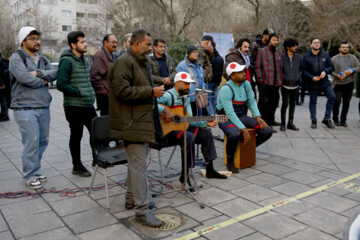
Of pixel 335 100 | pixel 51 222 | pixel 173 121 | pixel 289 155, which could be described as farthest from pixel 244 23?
pixel 51 222

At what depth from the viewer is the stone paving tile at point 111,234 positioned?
133 inches

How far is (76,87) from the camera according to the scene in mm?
5027

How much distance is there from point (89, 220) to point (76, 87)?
2.05m

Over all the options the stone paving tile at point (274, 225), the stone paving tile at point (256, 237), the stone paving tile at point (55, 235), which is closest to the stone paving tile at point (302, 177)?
the stone paving tile at point (274, 225)

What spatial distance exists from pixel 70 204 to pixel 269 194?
2461 mm

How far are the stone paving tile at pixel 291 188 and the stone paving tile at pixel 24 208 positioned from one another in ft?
9.53

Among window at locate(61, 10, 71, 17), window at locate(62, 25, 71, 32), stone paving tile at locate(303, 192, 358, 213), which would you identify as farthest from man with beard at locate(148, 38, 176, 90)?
window at locate(61, 10, 71, 17)

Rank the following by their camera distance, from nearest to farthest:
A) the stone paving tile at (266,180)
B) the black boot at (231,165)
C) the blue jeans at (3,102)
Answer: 1. the stone paving tile at (266,180)
2. the black boot at (231,165)
3. the blue jeans at (3,102)

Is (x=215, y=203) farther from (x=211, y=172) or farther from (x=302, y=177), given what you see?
(x=302, y=177)

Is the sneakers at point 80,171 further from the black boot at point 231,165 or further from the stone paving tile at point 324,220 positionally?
the stone paving tile at point 324,220

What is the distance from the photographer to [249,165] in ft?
18.5

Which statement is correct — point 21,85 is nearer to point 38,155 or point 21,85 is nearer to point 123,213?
point 38,155

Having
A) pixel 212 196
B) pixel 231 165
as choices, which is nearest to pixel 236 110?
pixel 231 165

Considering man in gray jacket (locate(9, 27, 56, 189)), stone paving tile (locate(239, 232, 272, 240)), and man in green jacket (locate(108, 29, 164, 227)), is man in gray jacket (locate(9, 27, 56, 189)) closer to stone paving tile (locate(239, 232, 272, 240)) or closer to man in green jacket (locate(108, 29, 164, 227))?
man in green jacket (locate(108, 29, 164, 227))
